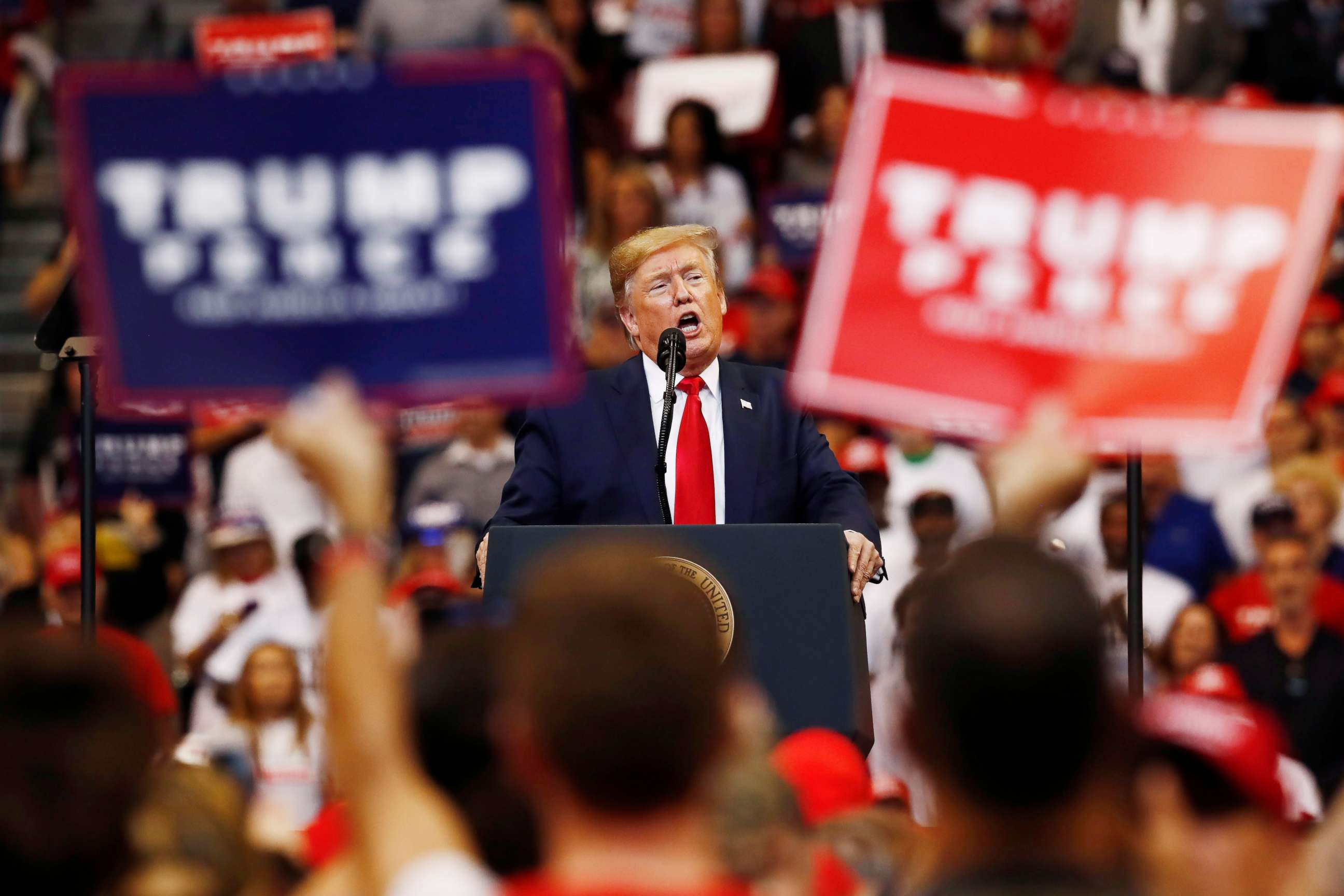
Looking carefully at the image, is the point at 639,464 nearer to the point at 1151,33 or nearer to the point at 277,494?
the point at 277,494

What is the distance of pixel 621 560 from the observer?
2.09 metres

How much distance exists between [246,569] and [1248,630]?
139 inches

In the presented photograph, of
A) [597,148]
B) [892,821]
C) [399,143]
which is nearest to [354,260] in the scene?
[399,143]

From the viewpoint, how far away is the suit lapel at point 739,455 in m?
5.09

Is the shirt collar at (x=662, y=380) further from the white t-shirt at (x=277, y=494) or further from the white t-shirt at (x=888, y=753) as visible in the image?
the white t-shirt at (x=277, y=494)

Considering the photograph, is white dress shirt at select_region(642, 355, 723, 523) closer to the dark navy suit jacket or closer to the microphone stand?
the dark navy suit jacket

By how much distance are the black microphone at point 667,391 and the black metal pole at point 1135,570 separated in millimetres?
952

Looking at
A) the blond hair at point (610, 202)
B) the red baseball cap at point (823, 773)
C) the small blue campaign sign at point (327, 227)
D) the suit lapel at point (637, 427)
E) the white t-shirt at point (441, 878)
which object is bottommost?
the blond hair at point (610, 202)

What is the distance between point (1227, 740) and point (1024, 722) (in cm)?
36

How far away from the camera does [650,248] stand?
17.8 feet

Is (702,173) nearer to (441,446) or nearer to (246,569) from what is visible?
(441,446)

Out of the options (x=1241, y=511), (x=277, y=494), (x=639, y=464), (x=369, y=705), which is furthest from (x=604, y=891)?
(x=277, y=494)

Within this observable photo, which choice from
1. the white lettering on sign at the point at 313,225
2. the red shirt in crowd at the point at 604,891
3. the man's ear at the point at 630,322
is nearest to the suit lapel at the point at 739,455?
the man's ear at the point at 630,322

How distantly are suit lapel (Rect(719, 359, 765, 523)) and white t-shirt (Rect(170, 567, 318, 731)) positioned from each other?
2.47 m
